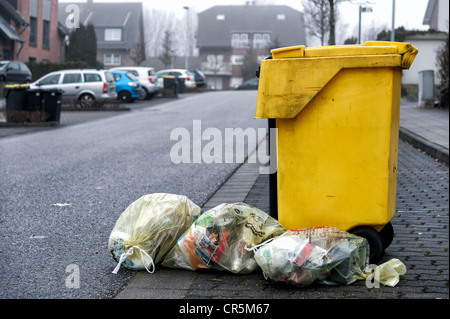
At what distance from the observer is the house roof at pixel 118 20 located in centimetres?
7362

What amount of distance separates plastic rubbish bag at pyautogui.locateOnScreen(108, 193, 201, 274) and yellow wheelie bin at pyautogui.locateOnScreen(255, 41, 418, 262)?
83 cm

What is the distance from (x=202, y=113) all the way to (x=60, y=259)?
17577 millimetres

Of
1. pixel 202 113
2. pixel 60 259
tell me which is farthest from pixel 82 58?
pixel 60 259

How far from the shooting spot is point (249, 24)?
285 feet

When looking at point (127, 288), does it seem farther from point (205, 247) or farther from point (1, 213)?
point (1, 213)

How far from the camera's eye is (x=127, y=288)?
3.83 metres

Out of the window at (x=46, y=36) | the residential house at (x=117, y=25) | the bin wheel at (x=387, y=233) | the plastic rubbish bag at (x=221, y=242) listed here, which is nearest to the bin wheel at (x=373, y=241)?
the bin wheel at (x=387, y=233)

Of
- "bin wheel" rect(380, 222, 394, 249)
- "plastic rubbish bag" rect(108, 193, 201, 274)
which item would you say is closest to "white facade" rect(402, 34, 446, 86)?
"bin wheel" rect(380, 222, 394, 249)

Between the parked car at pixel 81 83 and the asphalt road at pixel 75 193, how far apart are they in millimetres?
9531

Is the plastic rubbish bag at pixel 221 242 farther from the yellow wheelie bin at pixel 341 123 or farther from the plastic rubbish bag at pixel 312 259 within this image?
the yellow wheelie bin at pixel 341 123

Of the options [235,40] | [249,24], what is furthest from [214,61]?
[249,24]

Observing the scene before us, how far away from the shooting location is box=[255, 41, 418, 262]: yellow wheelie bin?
4.27 m

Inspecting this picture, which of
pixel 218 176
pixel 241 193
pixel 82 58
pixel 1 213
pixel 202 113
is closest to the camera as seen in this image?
pixel 1 213

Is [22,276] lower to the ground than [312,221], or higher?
lower
